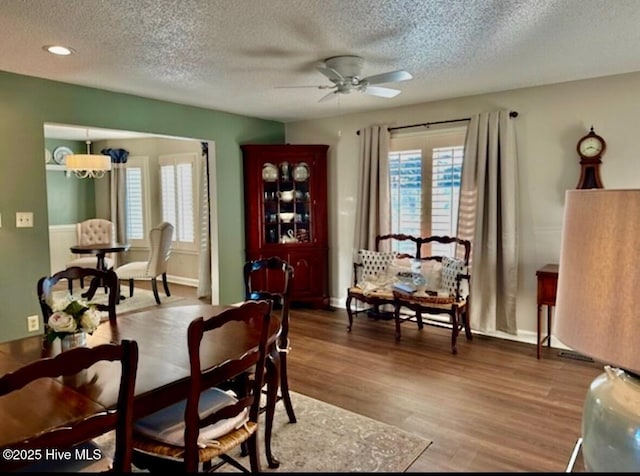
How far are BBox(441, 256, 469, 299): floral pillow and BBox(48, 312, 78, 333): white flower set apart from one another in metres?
3.34

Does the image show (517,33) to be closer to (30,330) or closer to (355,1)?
(355,1)

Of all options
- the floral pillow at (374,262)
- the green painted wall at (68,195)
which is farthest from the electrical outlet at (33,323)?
the green painted wall at (68,195)

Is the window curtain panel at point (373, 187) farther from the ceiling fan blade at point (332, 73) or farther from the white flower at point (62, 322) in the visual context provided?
the white flower at point (62, 322)

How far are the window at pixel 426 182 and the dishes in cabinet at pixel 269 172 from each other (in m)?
1.48


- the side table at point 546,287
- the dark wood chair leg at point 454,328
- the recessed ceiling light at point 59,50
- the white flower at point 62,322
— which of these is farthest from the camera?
the dark wood chair leg at point 454,328

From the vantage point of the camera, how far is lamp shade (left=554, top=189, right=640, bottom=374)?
90 centimetres

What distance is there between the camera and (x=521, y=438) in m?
2.63

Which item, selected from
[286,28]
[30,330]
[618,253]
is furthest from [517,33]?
[30,330]

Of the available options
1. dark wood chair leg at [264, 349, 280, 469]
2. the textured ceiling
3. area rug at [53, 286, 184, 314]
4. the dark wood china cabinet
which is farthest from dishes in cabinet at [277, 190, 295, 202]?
dark wood chair leg at [264, 349, 280, 469]

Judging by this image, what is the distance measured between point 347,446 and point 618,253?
6.80 feet

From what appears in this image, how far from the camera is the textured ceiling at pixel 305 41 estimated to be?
96.3 inches

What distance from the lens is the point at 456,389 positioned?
3.31 metres

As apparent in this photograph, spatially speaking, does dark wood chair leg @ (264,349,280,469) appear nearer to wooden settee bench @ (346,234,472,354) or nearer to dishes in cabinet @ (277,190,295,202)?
wooden settee bench @ (346,234,472,354)

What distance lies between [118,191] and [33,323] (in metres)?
4.42
